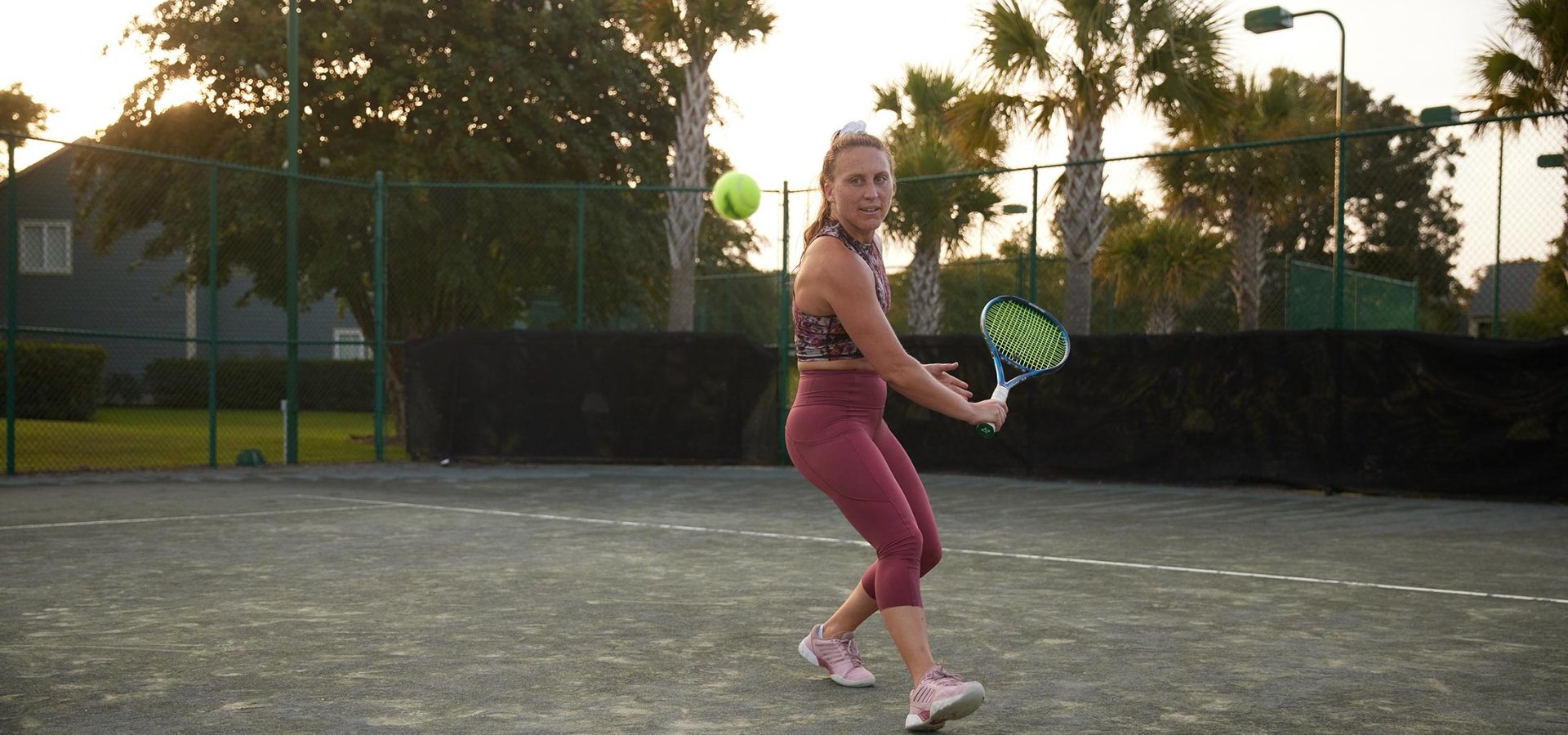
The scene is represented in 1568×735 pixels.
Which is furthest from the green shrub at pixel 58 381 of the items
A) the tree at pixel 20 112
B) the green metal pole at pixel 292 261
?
the tree at pixel 20 112

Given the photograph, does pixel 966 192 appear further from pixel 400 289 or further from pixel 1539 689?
pixel 1539 689

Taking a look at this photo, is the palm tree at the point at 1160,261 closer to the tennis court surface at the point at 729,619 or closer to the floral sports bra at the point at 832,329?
the tennis court surface at the point at 729,619

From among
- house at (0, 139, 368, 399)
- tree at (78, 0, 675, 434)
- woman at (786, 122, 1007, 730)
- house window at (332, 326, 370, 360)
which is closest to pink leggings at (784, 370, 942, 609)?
woman at (786, 122, 1007, 730)

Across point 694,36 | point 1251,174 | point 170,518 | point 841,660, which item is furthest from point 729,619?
point 1251,174

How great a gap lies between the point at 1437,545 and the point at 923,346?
6.77 m

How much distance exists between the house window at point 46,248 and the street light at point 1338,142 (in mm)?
26004

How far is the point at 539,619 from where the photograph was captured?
18.8 ft

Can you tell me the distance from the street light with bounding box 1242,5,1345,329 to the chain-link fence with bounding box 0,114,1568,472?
0.28 feet

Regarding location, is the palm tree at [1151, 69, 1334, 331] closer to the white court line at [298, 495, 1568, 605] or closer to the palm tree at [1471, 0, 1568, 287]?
the palm tree at [1471, 0, 1568, 287]

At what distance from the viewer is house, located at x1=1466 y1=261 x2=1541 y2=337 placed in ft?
53.7

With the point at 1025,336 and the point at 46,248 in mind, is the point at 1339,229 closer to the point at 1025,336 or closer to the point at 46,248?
the point at 1025,336

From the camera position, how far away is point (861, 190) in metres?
4.08

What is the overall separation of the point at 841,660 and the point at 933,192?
17.1m

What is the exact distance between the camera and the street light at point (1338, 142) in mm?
12367
